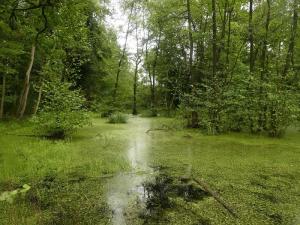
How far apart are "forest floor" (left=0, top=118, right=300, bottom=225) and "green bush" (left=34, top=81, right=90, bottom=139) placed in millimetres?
462

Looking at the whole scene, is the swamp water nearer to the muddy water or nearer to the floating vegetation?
the muddy water

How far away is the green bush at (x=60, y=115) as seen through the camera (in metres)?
7.59

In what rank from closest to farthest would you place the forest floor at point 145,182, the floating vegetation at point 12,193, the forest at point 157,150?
the forest floor at point 145,182 → the forest at point 157,150 → the floating vegetation at point 12,193

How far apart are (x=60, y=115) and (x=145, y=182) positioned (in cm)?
400

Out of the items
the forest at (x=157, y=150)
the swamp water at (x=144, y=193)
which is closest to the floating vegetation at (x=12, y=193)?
the forest at (x=157, y=150)

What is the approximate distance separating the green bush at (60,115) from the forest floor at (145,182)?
1.51ft

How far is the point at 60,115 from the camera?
7.58 m

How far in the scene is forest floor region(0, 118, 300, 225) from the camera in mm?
3166

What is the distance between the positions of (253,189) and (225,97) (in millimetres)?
5492

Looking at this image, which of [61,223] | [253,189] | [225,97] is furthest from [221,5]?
[61,223]

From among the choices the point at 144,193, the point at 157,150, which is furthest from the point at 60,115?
the point at 144,193

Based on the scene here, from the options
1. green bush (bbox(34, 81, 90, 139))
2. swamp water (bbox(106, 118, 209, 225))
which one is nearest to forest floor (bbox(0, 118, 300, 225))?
swamp water (bbox(106, 118, 209, 225))

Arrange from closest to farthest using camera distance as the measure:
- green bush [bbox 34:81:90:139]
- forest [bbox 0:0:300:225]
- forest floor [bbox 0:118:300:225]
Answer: forest floor [bbox 0:118:300:225] → forest [bbox 0:0:300:225] → green bush [bbox 34:81:90:139]

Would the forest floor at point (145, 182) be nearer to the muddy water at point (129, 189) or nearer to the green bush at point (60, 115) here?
the muddy water at point (129, 189)
